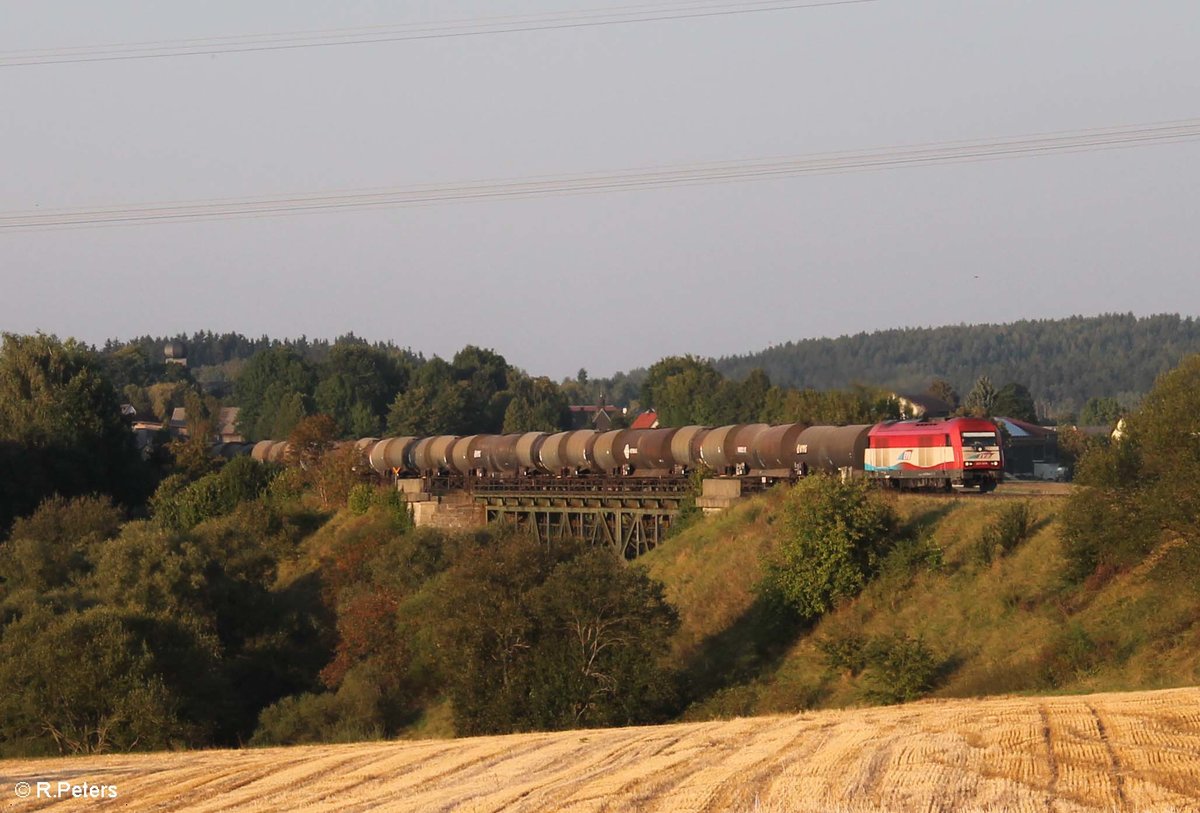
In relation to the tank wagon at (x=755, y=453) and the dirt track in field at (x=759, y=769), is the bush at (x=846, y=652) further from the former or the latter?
the tank wagon at (x=755, y=453)

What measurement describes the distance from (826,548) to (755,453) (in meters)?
16.8

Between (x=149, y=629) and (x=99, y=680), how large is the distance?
12.3 feet

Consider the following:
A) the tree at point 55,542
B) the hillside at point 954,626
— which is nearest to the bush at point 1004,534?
the hillside at point 954,626

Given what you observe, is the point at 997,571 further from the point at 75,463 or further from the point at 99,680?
the point at 75,463

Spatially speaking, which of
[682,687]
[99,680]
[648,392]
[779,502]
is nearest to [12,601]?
[99,680]

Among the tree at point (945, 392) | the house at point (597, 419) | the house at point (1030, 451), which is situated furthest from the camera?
the house at point (597, 419)

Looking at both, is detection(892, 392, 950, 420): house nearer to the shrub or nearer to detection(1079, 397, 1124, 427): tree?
the shrub

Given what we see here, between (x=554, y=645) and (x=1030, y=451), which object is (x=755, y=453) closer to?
(x=554, y=645)

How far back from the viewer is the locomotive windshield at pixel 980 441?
48.7 metres

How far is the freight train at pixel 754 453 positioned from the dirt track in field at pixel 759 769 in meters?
27.5

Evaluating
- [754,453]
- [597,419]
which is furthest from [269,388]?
[754,453]

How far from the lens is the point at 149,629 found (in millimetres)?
37438

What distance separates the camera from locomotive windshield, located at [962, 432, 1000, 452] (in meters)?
48.7

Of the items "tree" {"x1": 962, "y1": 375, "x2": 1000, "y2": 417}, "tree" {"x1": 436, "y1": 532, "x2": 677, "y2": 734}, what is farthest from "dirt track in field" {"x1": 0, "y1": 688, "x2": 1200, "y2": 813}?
"tree" {"x1": 962, "y1": 375, "x2": 1000, "y2": 417}
